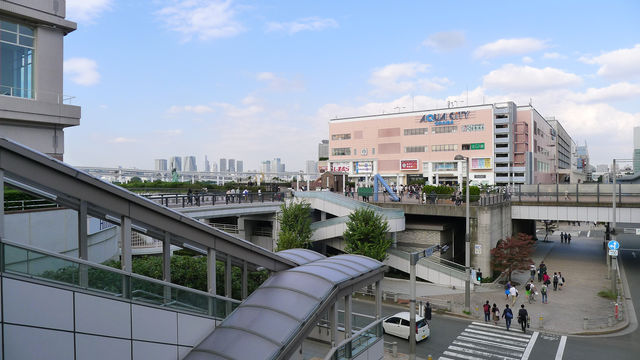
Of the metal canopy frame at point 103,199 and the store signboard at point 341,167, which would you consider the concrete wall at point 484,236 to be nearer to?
the metal canopy frame at point 103,199

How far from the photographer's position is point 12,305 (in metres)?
6.53

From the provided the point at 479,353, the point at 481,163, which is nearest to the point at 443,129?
the point at 481,163

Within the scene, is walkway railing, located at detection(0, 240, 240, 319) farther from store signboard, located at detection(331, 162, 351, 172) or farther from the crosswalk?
store signboard, located at detection(331, 162, 351, 172)

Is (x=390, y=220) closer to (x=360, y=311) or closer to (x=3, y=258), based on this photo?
(x=360, y=311)

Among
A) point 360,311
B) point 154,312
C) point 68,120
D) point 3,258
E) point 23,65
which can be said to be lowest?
point 360,311

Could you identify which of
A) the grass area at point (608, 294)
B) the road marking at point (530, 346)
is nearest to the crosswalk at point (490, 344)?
the road marking at point (530, 346)

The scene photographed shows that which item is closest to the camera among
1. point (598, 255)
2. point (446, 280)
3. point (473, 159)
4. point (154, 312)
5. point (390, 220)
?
point (154, 312)

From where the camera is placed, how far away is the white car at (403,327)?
19278 mm

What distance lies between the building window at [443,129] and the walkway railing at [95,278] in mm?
71732

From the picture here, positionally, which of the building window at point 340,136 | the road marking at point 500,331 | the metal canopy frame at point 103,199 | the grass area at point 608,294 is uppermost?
the building window at point 340,136

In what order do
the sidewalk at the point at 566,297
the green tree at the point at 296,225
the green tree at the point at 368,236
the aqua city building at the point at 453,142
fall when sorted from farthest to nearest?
the aqua city building at the point at 453,142 < the green tree at the point at 296,225 < the green tree at the point at 368,236 < the sidewalk at the point at 566,297

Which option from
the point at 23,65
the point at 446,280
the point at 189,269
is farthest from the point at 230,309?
the point at 446,280

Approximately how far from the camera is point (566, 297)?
86.6 feet

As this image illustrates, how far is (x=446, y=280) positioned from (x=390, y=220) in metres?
6.36
